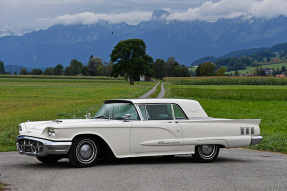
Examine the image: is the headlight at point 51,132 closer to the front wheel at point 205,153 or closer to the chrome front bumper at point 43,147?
the chrome front bumper at point 43,147

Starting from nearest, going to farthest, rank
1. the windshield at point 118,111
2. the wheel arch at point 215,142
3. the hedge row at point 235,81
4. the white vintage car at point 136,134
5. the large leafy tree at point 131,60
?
the white vintage car at point 136,134 < the windshield at point 118,111 < the wheel arch at point 215,142 < the hedge row at point 235,81 < the large leafy tree at point 131,60

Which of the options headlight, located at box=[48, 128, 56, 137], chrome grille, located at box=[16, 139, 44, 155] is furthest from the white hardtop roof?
chrome grille, located at box=[16, 139, 44, 155]

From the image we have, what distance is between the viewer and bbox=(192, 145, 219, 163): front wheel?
11.5 metres

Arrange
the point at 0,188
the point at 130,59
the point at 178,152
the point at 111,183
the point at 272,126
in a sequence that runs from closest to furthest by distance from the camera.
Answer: the point at 0,188
the point at 111,183
the point at 178,152
the point at 272,126
the point at 130,59

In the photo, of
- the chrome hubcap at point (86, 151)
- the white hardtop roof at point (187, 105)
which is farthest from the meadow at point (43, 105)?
the chrome hubcap at point (86, 151)

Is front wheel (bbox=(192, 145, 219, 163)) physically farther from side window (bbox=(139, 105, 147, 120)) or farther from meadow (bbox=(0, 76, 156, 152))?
meadow (bbox=(0, 76, 156, 152))

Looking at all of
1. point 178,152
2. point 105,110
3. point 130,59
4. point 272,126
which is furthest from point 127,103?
point 130,59

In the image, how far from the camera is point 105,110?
11375 mm

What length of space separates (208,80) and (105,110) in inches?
4351

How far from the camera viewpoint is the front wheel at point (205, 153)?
11.5 m

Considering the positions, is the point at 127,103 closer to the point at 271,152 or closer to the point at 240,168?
the point at 240,168

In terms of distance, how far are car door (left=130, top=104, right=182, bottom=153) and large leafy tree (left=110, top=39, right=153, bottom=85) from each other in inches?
4042

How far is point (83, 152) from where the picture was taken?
1021 centimetres

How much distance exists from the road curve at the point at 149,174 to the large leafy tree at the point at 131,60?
10231 cm
